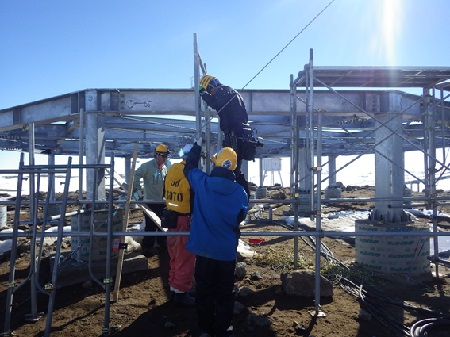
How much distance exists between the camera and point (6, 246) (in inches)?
293

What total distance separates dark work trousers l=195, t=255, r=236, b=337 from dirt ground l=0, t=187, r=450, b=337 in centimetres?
37

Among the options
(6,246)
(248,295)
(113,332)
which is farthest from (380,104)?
(6,246)

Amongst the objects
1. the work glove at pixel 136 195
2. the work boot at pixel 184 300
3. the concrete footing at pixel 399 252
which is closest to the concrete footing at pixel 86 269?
the work glove at pixel 136 195

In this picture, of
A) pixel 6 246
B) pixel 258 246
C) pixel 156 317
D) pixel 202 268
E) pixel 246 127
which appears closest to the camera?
pixel 202 268

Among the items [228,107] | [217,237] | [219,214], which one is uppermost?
[228,107]

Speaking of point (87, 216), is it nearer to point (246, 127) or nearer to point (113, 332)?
point (113, 332)

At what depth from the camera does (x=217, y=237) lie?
11.6 feet

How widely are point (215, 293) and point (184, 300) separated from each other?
1.00 m

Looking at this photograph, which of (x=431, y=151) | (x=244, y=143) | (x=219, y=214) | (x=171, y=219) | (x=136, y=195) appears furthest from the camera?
(x=431, y=151)

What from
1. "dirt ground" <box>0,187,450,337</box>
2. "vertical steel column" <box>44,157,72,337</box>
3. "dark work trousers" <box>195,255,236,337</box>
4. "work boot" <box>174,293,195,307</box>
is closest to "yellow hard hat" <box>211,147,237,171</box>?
"dark work trousers" <box>195,255,236,337</box>

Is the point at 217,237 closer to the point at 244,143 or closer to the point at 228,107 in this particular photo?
the point at 244,143

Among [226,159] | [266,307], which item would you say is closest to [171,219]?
[226,159]

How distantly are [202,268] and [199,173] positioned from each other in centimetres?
95

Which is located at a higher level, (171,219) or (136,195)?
(136,195)
